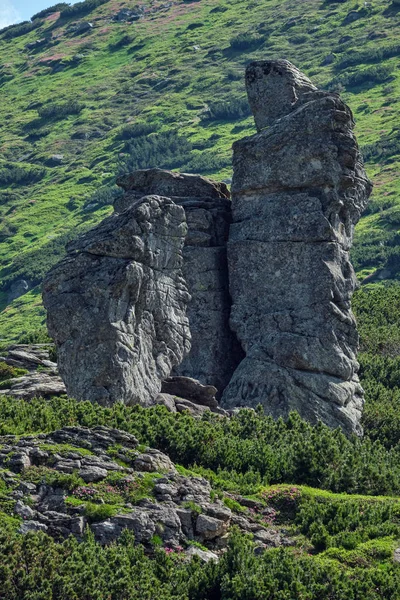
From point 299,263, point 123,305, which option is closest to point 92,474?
point 123,305

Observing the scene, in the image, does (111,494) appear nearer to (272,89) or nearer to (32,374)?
(32,374)

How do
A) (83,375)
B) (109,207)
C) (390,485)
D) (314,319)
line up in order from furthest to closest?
(109,207) < (314,319) < (83,375) < (390,485)

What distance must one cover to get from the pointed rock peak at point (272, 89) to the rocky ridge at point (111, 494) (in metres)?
28.5

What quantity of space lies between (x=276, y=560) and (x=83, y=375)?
19187 millimetres

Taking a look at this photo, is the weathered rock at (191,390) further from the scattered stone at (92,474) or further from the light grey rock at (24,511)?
the light grey rock at (24,511)

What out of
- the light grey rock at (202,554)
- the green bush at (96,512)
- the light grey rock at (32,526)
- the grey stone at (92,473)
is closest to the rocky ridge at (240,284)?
the grey stone at (92,473)

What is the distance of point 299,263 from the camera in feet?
193

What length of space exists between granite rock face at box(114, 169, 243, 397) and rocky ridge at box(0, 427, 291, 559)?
684 inches

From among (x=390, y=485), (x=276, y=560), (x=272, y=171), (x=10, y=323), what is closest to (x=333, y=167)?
(x=272, y=171)

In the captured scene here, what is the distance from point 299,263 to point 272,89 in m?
12.0

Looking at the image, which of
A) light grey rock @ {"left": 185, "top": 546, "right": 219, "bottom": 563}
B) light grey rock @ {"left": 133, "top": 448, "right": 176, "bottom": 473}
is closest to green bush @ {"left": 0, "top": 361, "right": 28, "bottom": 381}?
light grey rock @ {"left": 133, "top": 448, "right": 176, "bottom": 473}

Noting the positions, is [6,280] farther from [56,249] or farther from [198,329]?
[198,329]

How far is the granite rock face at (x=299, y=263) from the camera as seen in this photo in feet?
185

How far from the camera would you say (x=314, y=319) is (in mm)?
57531
